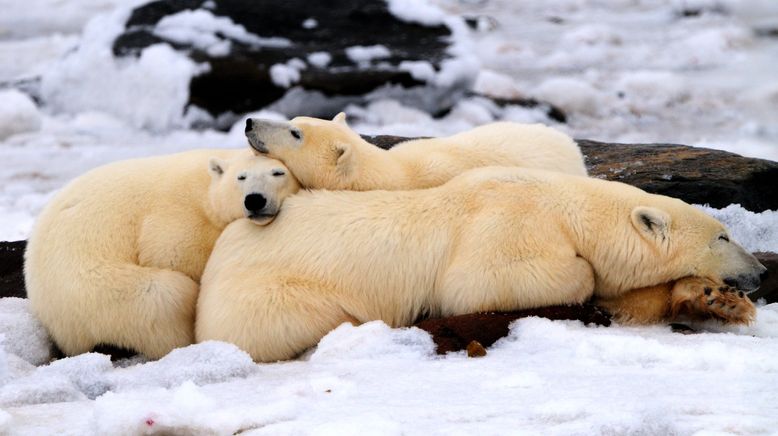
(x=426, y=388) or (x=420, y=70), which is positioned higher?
(x=426, y=388)

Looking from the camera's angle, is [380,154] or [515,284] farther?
[380,154]

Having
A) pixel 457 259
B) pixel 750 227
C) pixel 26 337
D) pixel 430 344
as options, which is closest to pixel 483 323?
pixel 430 344

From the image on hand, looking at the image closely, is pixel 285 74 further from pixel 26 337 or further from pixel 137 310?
pixel 137 310

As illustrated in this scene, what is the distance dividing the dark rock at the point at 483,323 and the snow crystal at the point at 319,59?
7.23m

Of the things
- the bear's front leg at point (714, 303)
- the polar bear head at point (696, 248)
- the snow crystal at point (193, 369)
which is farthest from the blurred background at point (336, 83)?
the bear's front leg at point (714, 303)

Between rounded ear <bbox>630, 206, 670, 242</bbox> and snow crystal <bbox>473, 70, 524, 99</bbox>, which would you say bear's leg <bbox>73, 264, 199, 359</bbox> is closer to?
rounded ear <bbox>630, 206, 670, 242</bbox>

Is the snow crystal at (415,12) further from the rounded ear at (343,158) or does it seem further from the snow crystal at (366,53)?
the rounded ear at (343,158)

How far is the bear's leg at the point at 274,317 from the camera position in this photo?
3.83 metres

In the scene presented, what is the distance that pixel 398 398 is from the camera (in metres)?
2.77

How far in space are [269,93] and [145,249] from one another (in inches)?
242

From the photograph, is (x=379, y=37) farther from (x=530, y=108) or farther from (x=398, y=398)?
(x=398, y=398)

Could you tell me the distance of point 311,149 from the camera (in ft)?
13.9

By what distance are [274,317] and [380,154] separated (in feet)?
3.13

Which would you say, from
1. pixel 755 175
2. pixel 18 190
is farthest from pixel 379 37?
pixel 755 175
